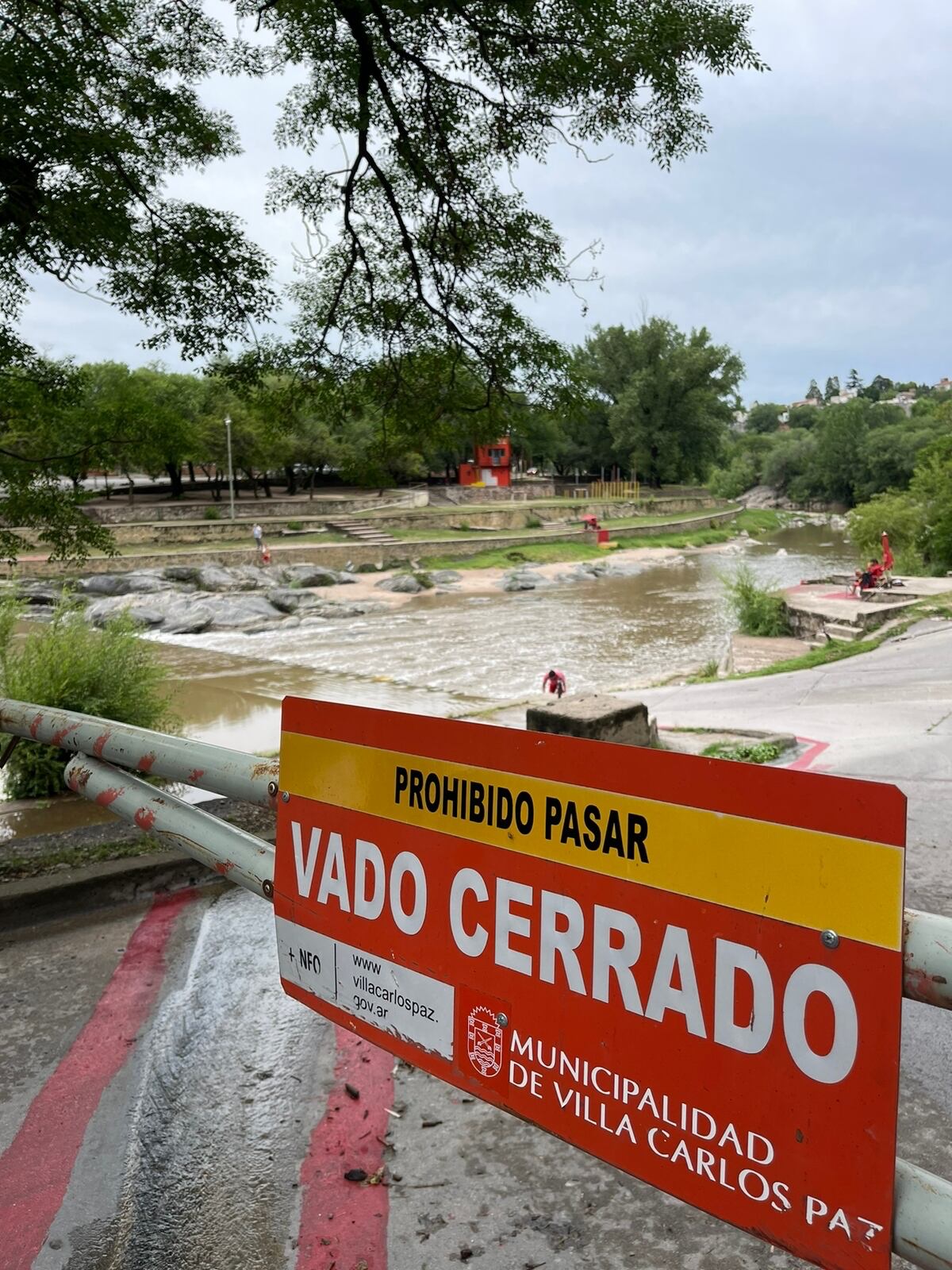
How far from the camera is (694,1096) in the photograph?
51.3 inches

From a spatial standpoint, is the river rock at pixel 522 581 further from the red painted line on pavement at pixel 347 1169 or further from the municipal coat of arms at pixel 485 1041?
the municipal coat of arms at pixel 485 1041

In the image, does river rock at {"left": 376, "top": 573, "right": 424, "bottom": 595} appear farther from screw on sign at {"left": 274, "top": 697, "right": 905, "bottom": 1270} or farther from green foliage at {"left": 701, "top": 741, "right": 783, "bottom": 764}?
screw on sign at {"left": 274, "top": 697, "right": 905, "bottom": 1270}

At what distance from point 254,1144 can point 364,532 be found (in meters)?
45.0

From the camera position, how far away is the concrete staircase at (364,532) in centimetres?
4369

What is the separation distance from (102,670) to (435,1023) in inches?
279

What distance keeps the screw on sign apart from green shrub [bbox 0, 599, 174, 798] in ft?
20.9

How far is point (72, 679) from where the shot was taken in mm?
7715

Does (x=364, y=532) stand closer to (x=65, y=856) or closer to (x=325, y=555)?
(x=325, y=555)

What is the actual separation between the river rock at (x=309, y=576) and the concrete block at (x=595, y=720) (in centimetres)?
2878

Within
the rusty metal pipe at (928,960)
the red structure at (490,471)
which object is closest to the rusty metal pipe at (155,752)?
the rusty metal pipe at (928,960)

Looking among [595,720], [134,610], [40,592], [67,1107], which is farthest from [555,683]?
[40,592]

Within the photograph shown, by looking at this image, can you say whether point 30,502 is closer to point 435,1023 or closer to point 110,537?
point 110,537

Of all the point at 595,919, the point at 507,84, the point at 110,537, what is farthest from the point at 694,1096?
the point at 507,84

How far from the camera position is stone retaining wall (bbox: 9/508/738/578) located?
35.1 metres
